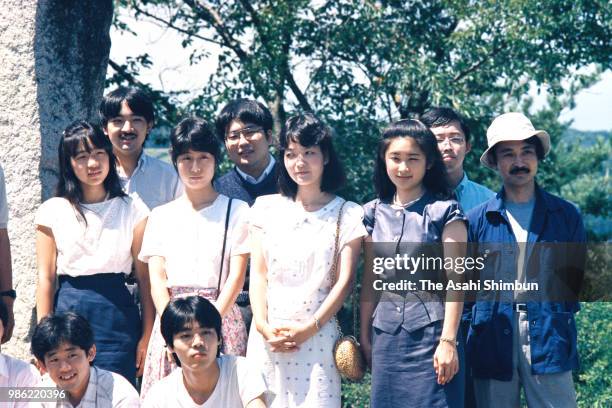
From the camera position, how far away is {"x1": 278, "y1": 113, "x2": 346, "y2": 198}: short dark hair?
3945mm

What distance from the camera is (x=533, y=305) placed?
3812 millimetres

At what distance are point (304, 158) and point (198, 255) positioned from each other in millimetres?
608

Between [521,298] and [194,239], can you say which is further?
[194,239]

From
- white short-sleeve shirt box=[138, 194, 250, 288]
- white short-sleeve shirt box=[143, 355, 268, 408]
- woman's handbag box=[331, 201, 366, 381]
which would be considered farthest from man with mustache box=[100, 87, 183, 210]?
woman's handbag box=[331, 201, 366, 381]

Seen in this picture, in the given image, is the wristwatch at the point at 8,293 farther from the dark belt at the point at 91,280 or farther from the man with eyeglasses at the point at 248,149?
the man with eyeglasses at the point at 248,149

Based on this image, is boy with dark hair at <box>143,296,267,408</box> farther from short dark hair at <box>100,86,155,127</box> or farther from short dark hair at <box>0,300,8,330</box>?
short dark hair at <box>100,86,155,127</box>

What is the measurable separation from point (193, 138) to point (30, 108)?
133 centimetres

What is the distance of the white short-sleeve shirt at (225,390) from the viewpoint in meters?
3.64

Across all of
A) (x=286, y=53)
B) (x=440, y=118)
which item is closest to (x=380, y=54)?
(x=286, y=53)

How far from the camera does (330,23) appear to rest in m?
7.41

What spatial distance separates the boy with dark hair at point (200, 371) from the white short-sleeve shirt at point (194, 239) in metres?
0.29

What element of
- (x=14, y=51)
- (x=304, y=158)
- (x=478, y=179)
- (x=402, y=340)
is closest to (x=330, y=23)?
(x=478, y=179)

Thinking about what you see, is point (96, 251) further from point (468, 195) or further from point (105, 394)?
point (468, 195)

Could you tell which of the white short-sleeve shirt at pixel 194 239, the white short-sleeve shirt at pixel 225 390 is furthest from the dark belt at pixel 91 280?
the white short-sleeve shirt at pixel 225 390
